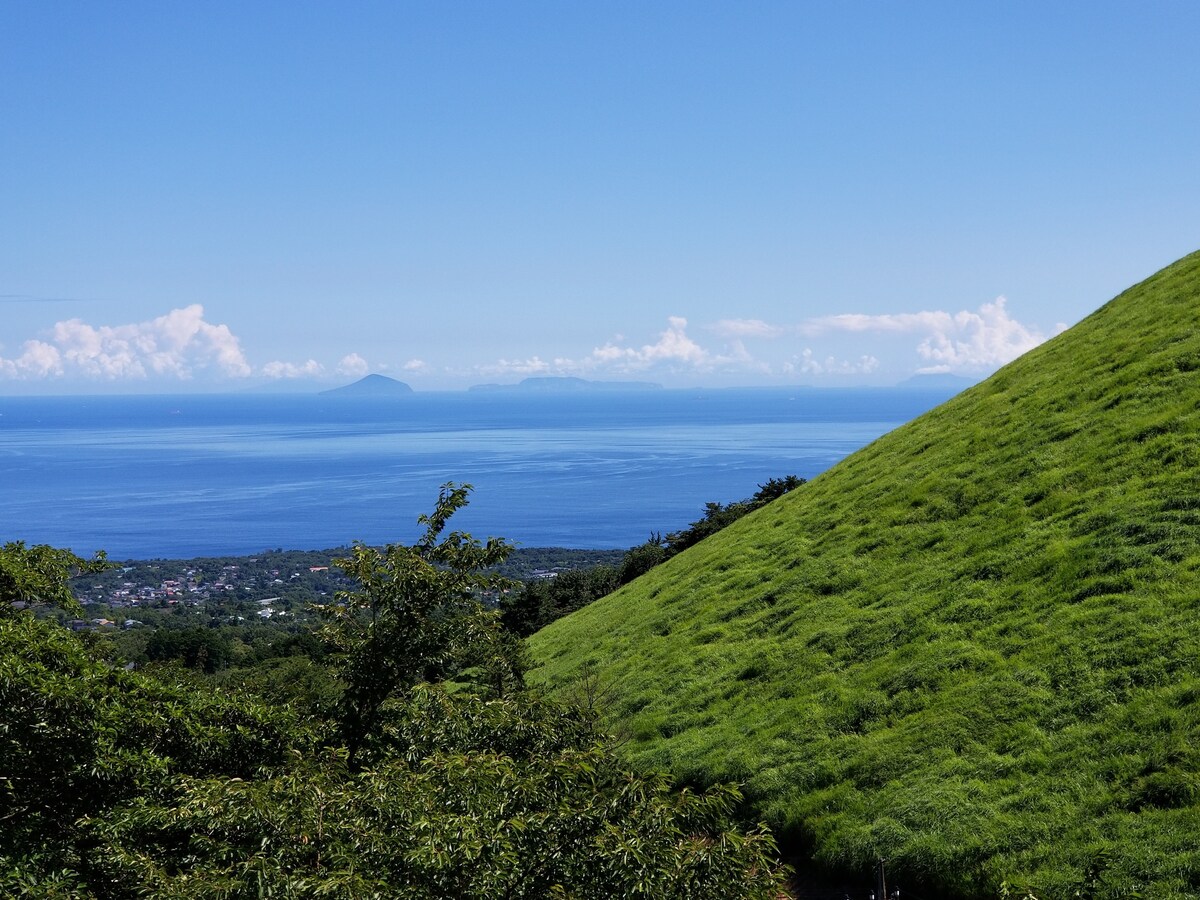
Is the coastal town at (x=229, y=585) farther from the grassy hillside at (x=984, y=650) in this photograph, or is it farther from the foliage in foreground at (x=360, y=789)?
the foliage in foreground at (x=360, y=789)

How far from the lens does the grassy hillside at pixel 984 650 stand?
10.9 metres

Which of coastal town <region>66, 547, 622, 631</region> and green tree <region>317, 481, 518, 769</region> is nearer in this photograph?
green tree <region>317, 481, 518, 769</region>

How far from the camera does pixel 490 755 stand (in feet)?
28.7

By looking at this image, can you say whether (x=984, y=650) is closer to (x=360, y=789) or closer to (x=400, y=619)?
(x=400, y=619)

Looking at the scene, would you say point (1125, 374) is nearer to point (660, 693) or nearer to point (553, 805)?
point (660, 693)

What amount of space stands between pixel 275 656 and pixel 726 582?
38.7 metres

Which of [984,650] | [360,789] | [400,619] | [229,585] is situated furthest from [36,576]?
[229,585]

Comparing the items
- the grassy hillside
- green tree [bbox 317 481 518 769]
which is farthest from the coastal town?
green tree [bbox 317 481 518 769]

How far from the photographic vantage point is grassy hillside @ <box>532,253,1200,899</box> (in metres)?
10.9

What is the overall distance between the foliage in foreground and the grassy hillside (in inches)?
165

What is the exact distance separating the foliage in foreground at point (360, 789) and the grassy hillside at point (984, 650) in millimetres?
4200

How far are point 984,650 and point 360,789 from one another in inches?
434

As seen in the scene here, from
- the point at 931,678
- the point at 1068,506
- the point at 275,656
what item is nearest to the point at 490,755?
the point at 931,678

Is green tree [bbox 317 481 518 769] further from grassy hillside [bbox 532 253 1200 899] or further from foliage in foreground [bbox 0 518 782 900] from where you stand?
grassy hillside [bbox 532 253 1200 899]
